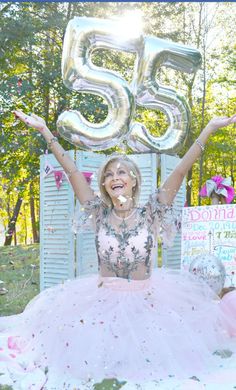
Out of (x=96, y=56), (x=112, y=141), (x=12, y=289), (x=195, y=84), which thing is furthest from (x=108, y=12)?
(x=112, y=141)

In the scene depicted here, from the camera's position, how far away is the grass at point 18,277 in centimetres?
599

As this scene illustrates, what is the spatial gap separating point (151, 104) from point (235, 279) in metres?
2.24

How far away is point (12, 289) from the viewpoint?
6941 millimetres

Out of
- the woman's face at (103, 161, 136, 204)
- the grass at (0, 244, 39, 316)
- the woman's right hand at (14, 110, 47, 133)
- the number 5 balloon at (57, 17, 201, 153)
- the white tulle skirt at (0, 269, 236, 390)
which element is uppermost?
the number 5 balloon at (57, 17, 201, 153)

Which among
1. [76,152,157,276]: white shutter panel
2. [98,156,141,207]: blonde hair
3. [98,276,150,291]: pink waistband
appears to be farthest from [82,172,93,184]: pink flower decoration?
[98,276,150,291]: pink waistband

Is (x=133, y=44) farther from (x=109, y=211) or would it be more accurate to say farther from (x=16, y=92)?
(x=16, y=92)

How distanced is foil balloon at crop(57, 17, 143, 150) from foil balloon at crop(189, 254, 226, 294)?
5.24ft

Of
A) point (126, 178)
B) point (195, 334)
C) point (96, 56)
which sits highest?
point (96, 56)

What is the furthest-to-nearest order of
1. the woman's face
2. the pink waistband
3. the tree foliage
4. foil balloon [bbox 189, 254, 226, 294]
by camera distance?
the tree foliage
foil balloon [bbox 189, 254, 226, 294]
the woman's face
the pink waistband

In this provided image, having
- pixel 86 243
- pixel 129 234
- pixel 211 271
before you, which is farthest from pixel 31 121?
pixel 86 243

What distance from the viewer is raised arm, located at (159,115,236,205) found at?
3064 mm

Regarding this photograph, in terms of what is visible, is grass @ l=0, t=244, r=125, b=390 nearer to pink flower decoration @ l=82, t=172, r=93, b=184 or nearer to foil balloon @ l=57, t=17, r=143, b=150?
pink flower decoration @ l=82, t=172, r=93, b=184

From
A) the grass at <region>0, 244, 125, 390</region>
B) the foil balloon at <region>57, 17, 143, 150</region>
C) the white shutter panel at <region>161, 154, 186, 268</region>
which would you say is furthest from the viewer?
the white shutter panel at <region>161, 154, 186, 268</region>

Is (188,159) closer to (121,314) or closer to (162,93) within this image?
(162,93)
